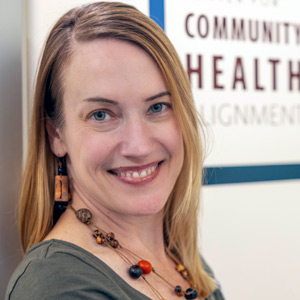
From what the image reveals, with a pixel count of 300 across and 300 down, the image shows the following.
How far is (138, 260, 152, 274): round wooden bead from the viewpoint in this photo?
44.6 inches

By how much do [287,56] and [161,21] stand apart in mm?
506

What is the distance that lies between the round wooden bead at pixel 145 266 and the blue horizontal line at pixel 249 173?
49 centimetres

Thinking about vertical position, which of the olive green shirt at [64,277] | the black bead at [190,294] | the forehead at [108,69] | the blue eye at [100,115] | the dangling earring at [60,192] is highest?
the forehead at [108,69]

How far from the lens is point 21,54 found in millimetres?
1229

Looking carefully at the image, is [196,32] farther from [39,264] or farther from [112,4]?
[39,264]

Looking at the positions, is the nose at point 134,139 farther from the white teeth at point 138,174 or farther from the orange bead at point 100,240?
the orange bead at point 100,240

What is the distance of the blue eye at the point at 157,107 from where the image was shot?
1.11m

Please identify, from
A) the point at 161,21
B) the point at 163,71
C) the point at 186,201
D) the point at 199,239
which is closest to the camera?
the point at 163,71

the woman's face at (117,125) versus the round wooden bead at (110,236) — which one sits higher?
the woman's face at (117,125)

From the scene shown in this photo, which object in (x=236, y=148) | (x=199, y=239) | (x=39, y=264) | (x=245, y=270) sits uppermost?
(x=236, y=148)

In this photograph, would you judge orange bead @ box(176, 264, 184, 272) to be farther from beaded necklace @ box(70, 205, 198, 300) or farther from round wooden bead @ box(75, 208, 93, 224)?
round wooden bead @ box(75, 208, 93, 224)

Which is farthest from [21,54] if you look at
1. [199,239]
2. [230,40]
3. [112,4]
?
[199,239]

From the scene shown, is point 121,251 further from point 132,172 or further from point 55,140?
point 55,140

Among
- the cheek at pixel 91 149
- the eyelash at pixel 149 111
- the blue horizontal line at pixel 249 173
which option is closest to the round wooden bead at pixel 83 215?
the cheek at pixel 91 149
